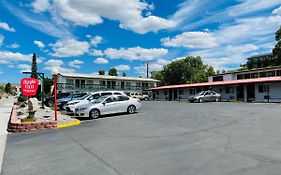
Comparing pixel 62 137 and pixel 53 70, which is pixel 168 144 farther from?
pixel 53 70

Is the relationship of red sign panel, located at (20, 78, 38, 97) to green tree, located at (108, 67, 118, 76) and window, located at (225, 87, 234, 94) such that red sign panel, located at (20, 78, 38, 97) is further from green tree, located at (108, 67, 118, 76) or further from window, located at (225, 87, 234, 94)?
green tree, located at (108, 67, 118, 76)

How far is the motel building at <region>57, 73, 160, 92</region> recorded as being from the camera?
5434 cm

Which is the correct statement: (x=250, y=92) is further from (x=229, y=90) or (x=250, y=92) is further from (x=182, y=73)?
(x=182, y=73)

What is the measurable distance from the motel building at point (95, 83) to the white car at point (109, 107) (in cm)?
3610

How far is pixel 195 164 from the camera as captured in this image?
6129 mm

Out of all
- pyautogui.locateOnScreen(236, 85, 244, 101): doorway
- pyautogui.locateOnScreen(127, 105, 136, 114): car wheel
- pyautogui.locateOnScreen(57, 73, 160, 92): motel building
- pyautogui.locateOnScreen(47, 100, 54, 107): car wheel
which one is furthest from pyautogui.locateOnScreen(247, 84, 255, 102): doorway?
pyautogui.locateOnScreen(57, 73, 160, 92): motel building

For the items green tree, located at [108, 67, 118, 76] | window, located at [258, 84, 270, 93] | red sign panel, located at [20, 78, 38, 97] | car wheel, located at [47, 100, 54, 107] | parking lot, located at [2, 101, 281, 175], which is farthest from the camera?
green tree, located at [108, 67, 118, 76]

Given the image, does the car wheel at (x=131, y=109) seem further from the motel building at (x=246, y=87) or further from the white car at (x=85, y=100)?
the motel building at (x=246, y=87)

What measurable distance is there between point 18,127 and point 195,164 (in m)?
9.99

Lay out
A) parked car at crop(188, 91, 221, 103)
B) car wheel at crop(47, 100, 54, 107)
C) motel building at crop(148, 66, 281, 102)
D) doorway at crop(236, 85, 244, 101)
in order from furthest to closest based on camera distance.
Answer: doorway at crop(236, 85, 244, 101) < parked car at crop(188, 91, 221, 103) < car wheel at crop(47, 100, 54, 107) < motel building at crop(148, 66, 281, 102)

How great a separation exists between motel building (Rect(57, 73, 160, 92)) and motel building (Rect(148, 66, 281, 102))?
12.3 m

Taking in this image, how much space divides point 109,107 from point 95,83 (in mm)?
42064

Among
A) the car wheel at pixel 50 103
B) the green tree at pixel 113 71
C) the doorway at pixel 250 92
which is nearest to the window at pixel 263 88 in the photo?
the doorway at pixel 250 92

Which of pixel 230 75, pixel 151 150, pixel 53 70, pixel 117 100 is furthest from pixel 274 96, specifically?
pixel 151 150
